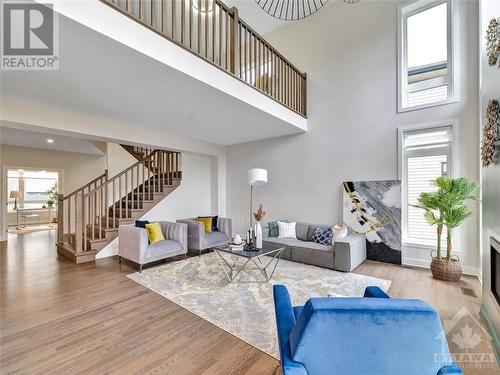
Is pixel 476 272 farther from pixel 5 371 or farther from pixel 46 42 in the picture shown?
pixel 46 42

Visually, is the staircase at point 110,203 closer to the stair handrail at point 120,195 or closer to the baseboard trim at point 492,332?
the stair handrail at point 120,195

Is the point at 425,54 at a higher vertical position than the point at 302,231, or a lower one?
higher

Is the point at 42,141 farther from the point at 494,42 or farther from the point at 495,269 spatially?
the point at 495,269

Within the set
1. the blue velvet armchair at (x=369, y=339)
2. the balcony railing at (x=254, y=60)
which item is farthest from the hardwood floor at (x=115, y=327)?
the balcony railing at (x=254, y=60)

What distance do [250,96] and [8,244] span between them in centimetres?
704

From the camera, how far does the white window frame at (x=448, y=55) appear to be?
12.3 feet

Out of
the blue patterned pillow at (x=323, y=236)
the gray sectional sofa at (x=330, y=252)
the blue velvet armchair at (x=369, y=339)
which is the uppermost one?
the blue velvet armchair at (x=369, y=339)

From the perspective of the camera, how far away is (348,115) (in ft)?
15.7

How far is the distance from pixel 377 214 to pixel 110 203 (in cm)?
587

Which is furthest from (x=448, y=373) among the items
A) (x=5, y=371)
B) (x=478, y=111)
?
(x=478, y=111)

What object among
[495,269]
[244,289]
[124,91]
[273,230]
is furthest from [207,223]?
[495,269]

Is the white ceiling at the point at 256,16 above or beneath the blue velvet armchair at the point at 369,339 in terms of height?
above

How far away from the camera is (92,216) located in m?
4.75

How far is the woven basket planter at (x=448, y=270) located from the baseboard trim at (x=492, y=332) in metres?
0.88
